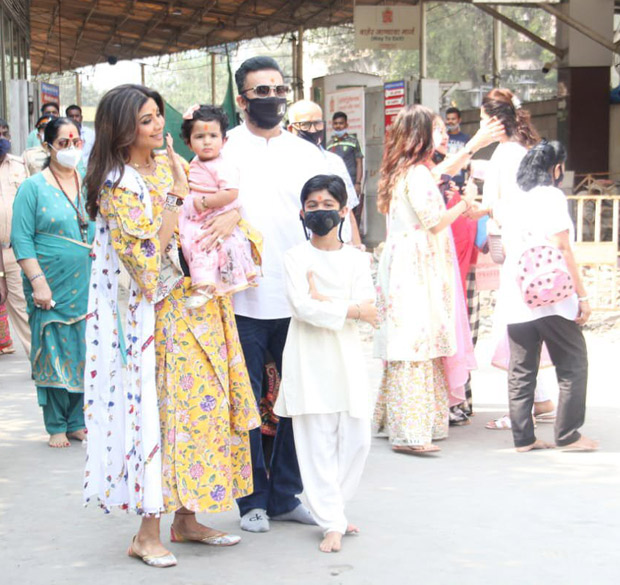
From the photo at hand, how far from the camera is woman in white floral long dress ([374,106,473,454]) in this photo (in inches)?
228

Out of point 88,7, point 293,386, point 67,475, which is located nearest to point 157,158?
point 293,386

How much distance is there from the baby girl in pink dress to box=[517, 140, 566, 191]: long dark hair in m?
2.07

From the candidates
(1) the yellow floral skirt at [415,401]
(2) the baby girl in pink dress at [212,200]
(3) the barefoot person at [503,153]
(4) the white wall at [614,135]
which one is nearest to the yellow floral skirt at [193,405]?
(2) the baby girl in pink dress at [212,200]

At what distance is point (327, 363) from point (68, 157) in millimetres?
2589

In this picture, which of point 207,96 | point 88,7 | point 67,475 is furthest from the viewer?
point 207,96

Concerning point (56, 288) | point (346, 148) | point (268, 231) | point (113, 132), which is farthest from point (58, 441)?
point (346, 148)

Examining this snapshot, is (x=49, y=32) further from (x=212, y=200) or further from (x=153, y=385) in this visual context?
(x=153, y=385)

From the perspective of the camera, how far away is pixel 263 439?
478cm

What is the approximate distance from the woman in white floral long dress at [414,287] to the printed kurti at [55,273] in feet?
6.02

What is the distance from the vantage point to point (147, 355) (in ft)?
12.7

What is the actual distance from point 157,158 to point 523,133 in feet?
9.63

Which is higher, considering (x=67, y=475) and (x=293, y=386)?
(x=293, y=386)

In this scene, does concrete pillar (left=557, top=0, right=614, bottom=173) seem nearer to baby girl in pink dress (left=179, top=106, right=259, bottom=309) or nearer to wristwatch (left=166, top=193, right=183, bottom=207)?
baby girl in pink dress (left=179, top=106, right=259, bottom=309)

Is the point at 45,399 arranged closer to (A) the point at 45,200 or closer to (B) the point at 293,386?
(A) the point at 45,200
